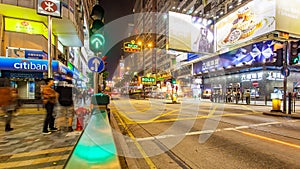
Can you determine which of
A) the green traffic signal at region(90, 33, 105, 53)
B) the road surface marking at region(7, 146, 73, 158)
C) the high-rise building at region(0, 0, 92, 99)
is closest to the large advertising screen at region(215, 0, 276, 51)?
the high-rise building at region(0, 0, 92, 99)

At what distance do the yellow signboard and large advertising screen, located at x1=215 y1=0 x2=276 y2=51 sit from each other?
1054 inches

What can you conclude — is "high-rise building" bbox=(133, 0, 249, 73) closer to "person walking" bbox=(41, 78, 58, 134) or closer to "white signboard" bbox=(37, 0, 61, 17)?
"white signboard" bbox=(37, 0, 61, 17)

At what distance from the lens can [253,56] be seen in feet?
90.6

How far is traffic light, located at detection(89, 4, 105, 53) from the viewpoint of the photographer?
16.1 feet

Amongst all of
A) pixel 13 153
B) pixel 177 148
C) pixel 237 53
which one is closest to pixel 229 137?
pixel 177 148

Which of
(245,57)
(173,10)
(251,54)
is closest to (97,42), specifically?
(251,54)

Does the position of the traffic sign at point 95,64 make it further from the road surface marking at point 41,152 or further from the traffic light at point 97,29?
the road surface marking at point 41,152

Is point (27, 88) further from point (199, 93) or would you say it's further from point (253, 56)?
point (199, 93)

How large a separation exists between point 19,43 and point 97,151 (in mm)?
15747

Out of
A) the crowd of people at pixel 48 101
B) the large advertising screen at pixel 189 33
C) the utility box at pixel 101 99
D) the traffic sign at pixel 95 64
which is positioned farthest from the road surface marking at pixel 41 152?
the large advertising screen at pixel 189 33

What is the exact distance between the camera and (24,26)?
15.6 metres

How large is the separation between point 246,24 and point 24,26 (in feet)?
93.1

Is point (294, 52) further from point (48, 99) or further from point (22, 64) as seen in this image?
point (22, 64)

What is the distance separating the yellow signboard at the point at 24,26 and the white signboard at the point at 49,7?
376 inches
